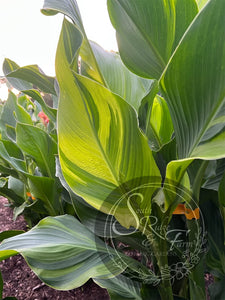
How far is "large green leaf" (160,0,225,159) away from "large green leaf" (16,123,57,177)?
53 centimetres

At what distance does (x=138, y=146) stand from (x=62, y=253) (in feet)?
0.80

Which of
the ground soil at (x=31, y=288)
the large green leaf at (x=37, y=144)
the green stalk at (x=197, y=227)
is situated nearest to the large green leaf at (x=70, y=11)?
the green stalk at (x=197, y=227)

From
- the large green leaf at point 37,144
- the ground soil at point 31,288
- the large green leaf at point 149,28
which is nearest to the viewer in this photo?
the large green leaf at point 149,28

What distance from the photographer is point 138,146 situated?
1.15ft

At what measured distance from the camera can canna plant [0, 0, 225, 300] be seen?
295 millimetres

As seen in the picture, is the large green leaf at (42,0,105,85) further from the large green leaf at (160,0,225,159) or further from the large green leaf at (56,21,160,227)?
the large green leaf at (160,0,225,159)

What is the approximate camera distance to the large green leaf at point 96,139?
11.5 inches

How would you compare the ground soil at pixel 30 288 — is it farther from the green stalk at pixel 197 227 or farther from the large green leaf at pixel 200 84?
the large green leaf at pixel 200 84

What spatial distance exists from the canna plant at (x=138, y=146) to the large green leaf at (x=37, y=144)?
0.87 ft

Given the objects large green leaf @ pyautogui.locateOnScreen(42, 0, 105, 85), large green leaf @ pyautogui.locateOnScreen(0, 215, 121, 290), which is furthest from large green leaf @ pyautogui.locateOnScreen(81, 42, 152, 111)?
large green leaf @ pyautogui.locateOnScreen(0, 215, 121, 290)

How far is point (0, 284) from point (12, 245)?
1.16 feet

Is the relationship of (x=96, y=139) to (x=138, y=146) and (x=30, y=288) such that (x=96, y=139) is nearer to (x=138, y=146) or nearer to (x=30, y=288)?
(x=138, y=146)

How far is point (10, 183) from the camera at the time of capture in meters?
1.19

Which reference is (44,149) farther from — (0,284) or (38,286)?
(38,286)
